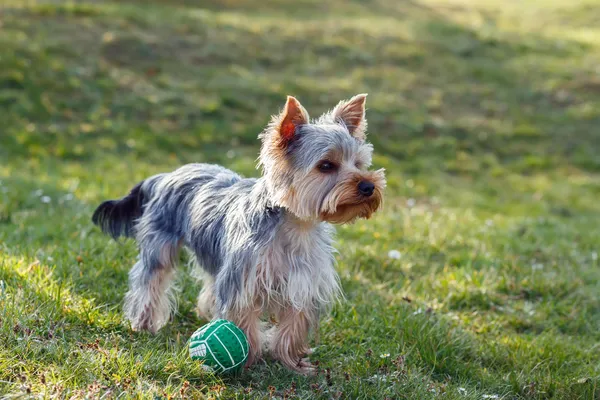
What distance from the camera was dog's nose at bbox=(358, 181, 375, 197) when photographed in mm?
4391

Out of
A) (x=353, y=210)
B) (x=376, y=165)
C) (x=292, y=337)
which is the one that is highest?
(x=353, y=210)

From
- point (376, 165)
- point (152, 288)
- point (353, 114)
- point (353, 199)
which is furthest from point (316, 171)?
point (376, 165)

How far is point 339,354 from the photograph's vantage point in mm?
5078

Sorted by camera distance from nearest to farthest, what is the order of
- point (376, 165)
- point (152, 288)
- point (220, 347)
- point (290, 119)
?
point (220, 347), point (290, 119), point (152, 288), point (376, 165)

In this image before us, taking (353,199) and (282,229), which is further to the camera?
(282,229)

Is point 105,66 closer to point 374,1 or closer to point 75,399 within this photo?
point 75,399

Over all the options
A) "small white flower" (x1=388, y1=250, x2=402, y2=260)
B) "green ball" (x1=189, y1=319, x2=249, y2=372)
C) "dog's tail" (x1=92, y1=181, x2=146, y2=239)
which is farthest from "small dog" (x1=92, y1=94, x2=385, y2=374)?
"small white flower" (x1=388, y1=250, x2=402, y2=260)

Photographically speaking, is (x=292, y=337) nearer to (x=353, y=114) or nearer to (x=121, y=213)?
(x=353, y=114)

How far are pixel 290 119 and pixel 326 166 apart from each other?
16.2 inches

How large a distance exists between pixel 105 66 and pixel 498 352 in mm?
11814

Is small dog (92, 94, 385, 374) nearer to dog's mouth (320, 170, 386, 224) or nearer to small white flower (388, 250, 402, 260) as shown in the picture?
dog's mouth (320, 170, 386, 224)

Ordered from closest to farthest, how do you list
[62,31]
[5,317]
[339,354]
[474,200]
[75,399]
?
[75,399] → [5,317] → [339,354] → [474,200] → [62,31]

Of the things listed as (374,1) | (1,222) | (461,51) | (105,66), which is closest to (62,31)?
(105,66)

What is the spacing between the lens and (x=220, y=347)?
14.2 feet
